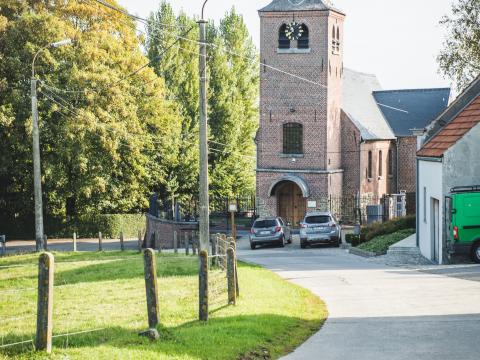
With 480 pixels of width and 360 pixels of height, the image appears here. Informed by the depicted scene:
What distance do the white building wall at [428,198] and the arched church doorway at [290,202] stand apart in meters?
18.6

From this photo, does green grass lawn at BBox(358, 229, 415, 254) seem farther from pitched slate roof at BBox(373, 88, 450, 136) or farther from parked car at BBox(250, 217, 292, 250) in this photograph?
pitched slate roof at BBox(373, 88, 450, 136)


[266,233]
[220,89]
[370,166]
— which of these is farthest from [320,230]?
[220,89]

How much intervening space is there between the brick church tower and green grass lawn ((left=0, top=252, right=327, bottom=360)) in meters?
26.4

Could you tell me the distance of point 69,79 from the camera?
4872cm

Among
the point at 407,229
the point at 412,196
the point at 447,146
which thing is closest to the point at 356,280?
the point at 447,146

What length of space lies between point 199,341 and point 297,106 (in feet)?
125

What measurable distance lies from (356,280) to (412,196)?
3052cm

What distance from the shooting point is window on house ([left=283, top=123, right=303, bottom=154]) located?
50.0 metres

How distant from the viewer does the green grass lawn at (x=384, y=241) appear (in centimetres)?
3268

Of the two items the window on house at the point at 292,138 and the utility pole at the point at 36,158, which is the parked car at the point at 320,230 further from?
the window on house at the point at 292,138

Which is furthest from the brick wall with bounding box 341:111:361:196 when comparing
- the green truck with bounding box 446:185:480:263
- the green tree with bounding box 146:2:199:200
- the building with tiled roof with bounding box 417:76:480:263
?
the green truck with bounding box 446:185:480:263

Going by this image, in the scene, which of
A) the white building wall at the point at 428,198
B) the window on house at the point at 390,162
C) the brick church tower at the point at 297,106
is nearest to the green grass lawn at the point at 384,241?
the white building wall at the point at 428,198

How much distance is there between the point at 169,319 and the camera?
1420 cm

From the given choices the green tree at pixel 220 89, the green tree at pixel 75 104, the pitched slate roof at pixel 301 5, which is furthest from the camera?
the green tree at pixel 220 89
